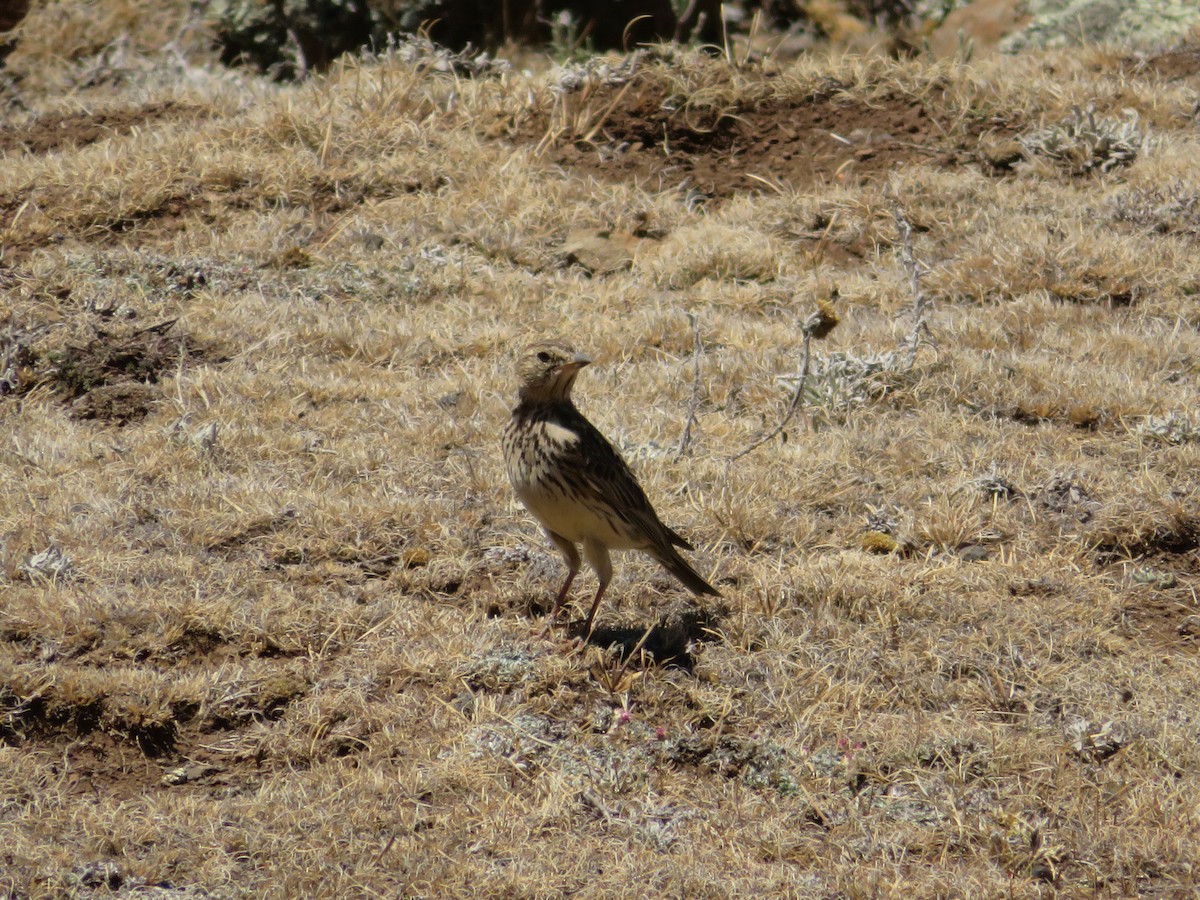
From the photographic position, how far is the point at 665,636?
5102mm

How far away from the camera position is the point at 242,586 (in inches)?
202

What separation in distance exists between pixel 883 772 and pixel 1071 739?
63 centimetres

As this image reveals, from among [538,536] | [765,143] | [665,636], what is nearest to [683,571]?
[665,636]

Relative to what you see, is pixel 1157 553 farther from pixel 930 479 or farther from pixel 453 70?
pixel 453 70

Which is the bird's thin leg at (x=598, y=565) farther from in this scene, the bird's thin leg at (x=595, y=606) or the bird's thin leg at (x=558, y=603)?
the bird's thin leg at (x=558, y=603)

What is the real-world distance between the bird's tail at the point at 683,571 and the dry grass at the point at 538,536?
7.3 inches

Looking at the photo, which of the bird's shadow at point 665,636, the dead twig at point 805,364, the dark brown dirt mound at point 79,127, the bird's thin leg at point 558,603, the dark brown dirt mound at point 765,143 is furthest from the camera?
the dark brown dirt mound at point 765,143

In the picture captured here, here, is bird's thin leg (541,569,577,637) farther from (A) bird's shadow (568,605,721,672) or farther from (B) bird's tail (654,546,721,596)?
(B) bird's tail (654,546,721,596)

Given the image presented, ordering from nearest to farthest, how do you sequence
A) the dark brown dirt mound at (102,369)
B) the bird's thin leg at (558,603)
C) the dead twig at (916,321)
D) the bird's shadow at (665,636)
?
the bird's shadow at (665,636)
the bird's thin leg at (558,603)
the dark brown dirt mound at (102,369)
the dead twig at (916,321)

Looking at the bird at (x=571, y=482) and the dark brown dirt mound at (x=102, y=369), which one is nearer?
the bird at (x=571, y=482)

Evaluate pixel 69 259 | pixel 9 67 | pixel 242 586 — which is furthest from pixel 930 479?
pixel 9 67

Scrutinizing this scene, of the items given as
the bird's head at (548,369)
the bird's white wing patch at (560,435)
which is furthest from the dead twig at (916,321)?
the bird's white wing patch at (560,435)

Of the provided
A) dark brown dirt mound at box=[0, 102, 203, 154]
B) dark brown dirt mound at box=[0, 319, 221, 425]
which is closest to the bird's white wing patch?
dark brown dirt mound at box=[0, 319, 221, 425]

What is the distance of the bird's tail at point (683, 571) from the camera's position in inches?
198
